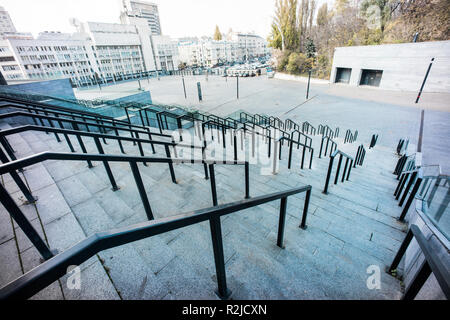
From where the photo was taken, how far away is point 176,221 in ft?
3.88

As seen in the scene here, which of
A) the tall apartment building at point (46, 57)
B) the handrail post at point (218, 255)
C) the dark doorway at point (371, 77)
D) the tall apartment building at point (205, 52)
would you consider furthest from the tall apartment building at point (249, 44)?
the handrail post at point (218, 255)

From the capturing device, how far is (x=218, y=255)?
1652 millimetres

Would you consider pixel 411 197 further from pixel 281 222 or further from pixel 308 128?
pixel 308 128

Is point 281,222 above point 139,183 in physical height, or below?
below

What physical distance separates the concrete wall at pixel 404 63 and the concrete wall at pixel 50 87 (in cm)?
2979

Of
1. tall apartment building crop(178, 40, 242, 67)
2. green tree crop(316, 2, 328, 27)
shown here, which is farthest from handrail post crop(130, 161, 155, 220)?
tall apartment building crop(178, 40, 242, 67)

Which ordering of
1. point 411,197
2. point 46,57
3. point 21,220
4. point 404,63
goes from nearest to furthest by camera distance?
point 21,220
point 411,197
point 404,63
point 46,57

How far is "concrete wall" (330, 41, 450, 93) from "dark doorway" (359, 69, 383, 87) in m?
1.03

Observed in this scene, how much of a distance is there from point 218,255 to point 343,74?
106 feet

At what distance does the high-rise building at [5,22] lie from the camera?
91625 millimetres

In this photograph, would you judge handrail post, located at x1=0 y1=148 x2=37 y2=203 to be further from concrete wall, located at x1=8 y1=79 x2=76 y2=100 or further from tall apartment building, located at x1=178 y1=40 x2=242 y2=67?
tall apartment building, located at x1=178 y1=40 x2=242 y2=67

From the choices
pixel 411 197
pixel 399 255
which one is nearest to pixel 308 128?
pixel 411 197

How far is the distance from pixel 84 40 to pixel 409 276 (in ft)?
227
